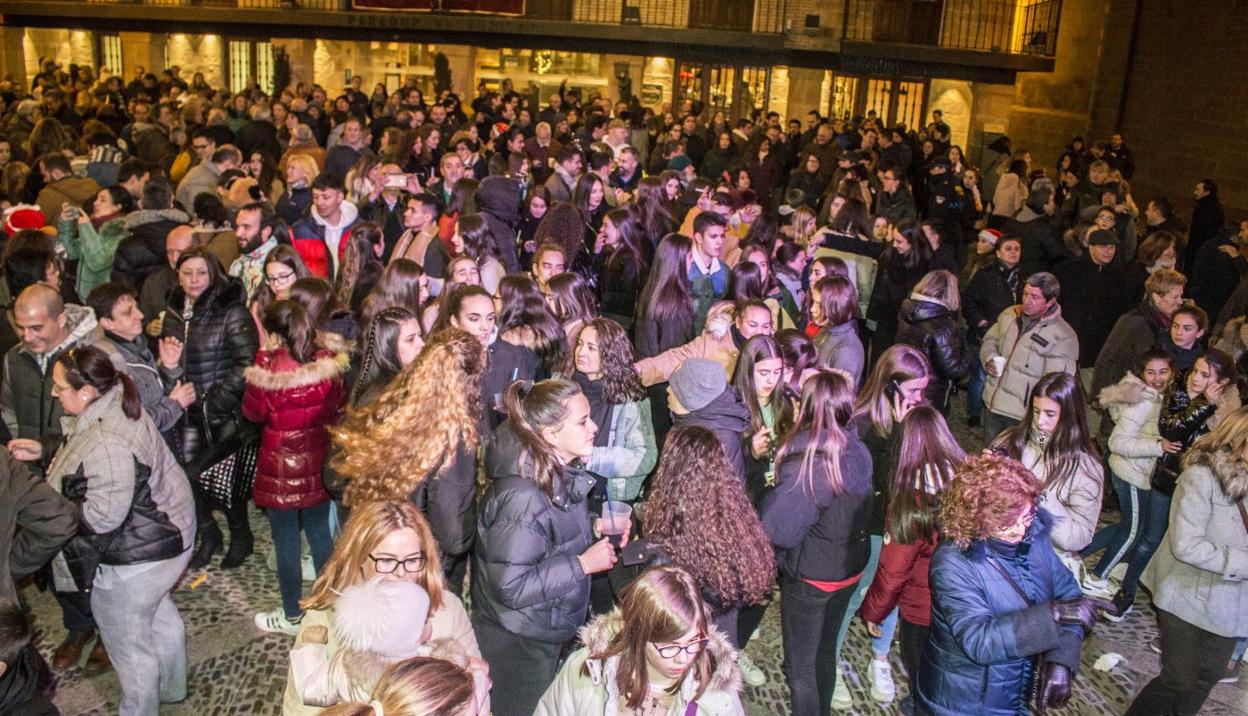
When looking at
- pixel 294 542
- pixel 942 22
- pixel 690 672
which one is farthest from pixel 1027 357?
pixel 942 22

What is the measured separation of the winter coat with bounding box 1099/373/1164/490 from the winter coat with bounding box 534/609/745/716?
3541mm

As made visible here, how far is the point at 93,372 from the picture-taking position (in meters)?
3.80

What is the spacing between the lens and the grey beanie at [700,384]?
436cm

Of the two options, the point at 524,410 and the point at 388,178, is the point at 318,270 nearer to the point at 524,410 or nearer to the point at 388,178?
the point at 388,178

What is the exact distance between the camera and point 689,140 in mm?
16266

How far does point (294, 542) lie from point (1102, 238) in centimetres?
640

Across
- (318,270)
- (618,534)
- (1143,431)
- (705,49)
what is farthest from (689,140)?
(618,534)

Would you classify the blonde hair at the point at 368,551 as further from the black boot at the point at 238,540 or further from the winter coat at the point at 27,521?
the black boot at the point at 238,540

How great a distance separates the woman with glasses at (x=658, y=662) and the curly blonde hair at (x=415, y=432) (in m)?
1.37

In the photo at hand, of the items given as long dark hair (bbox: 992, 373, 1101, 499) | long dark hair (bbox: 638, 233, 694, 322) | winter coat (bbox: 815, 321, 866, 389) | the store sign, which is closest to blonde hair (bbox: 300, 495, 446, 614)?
long dark hair (bbox: 992, 373, 1101, 499)

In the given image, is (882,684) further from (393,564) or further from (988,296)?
(988,296)

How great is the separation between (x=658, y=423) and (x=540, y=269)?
123 centimetres

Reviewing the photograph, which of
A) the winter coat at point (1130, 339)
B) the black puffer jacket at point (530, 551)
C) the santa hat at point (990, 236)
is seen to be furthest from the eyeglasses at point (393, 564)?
the santa hat at point (990, 236)

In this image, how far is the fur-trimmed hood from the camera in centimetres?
467
